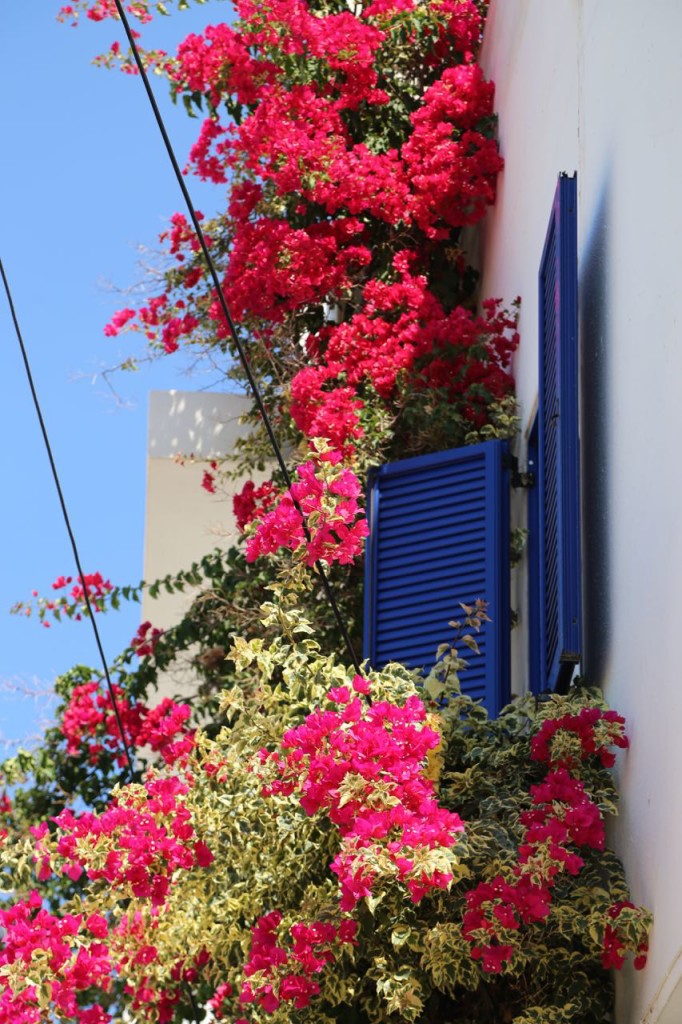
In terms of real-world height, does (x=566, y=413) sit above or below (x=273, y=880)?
above

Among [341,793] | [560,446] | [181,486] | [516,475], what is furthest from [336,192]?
[341,793]

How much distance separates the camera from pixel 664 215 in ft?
13.2

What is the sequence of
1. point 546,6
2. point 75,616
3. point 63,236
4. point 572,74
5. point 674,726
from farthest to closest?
point 63,236
point 75,616
point 546,6
point 572,74
point 674,726

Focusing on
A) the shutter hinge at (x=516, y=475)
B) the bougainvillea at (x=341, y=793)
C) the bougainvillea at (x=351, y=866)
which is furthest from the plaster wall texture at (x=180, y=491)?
the bougainvillea at (x=351, y=866)

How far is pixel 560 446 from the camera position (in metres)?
4.61

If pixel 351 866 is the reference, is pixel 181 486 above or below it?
above

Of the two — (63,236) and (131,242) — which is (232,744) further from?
(63,236)

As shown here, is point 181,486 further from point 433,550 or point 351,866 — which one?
point 351,866

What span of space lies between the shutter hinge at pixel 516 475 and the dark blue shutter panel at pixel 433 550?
1.6 inches

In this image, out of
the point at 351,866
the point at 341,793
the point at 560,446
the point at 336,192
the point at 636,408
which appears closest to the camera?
the point at 351,866

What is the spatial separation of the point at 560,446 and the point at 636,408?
42 cm

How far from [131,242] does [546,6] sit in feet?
9.11

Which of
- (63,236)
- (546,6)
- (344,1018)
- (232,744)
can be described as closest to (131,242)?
(546,6)

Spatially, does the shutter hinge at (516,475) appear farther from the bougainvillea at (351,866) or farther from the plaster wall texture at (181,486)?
the plaster wall texture at (181,486)
